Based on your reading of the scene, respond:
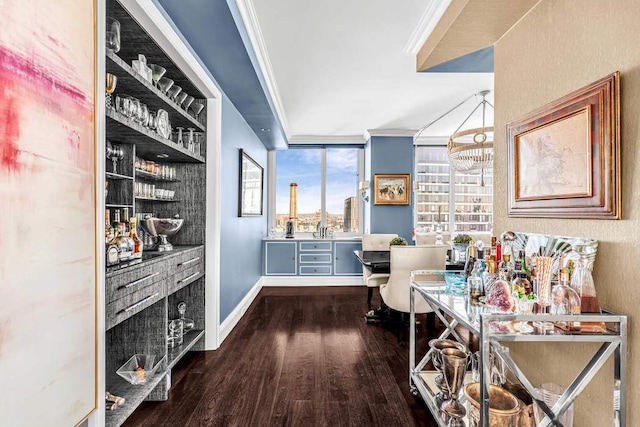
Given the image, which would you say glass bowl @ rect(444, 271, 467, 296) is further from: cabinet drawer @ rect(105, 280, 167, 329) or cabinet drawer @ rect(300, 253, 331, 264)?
cabinet drawer @ rect(300, 253, 331, 264)

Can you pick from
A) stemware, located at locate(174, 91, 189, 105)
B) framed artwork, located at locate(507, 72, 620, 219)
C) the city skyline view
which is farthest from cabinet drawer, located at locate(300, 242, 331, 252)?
framed artwork, located at locate(507, 72, 620, 219)

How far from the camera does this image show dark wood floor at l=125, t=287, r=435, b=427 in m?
1.94

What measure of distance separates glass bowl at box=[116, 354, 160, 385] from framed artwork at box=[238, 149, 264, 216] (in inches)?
75.8

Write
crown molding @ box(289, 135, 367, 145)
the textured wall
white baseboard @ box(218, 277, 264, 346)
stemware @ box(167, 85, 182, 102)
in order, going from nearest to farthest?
the textured wall < stemware @ box(167, 85, 182, 102) < white baseboard @ box(218, 277, 264, 346) < crown molding @ box(289, 135, 367, 145)

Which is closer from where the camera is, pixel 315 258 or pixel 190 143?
pixel 190 143

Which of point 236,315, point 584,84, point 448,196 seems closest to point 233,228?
point 236,315

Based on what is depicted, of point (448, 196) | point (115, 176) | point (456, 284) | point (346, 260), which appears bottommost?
point (346, 260)

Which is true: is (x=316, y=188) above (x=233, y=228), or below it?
above

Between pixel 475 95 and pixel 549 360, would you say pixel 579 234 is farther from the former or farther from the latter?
pixel 475 95

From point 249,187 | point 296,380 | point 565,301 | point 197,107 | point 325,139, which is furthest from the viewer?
point 325,139

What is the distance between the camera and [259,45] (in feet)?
8.66

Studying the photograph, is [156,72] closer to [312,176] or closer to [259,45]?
[259,45]

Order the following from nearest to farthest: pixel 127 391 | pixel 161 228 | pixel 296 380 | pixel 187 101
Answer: pixel 127 391 → pixel 296 380 → pixel 161 228 → pixel 187 101

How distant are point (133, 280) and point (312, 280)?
12.9 ft
